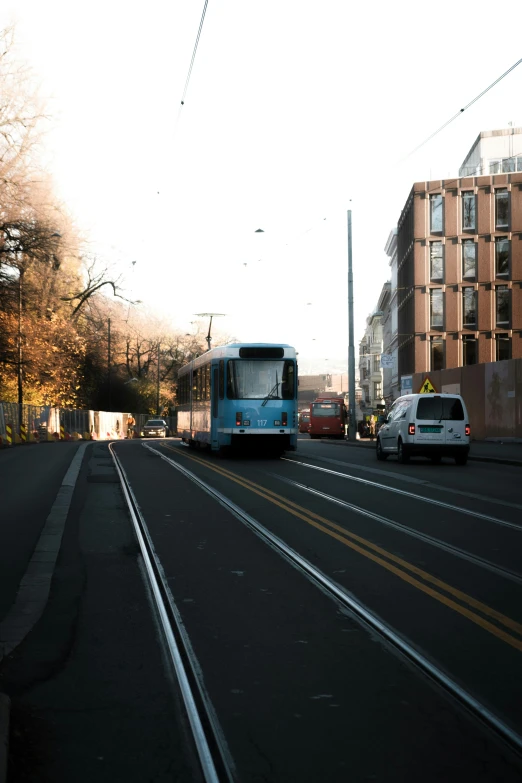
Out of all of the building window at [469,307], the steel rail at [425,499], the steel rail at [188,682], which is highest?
the building window at [469,307]

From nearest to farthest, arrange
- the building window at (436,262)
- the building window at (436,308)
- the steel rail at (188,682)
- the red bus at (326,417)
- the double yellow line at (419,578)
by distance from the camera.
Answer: the steel rail at (188,682) < the double yellow line at (419,578) < the red bus at (326,417) < the building window at (436,308) < the building window at (436,262)

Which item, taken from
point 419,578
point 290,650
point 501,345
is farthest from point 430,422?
point 501,345

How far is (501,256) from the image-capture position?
2640 inches

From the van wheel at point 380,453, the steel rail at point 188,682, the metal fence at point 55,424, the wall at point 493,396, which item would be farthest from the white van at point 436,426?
the metal fence at point 55,424

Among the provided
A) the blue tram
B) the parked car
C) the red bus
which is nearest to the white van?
the blue tram

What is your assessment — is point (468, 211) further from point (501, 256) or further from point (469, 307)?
point (469, 307)

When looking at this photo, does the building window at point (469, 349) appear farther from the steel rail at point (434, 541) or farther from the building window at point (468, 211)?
the steel rail at point (434, 541)

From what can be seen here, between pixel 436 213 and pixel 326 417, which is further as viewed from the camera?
pixel 436 213

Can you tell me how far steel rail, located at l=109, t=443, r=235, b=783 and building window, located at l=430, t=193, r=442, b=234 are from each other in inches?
2441

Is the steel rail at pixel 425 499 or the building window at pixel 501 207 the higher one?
the building window at pixel 501 207

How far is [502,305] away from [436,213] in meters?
8.00

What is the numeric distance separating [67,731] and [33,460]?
24.5 meters

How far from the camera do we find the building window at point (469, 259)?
223ft

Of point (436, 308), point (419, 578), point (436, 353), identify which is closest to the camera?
point (419, 578)
